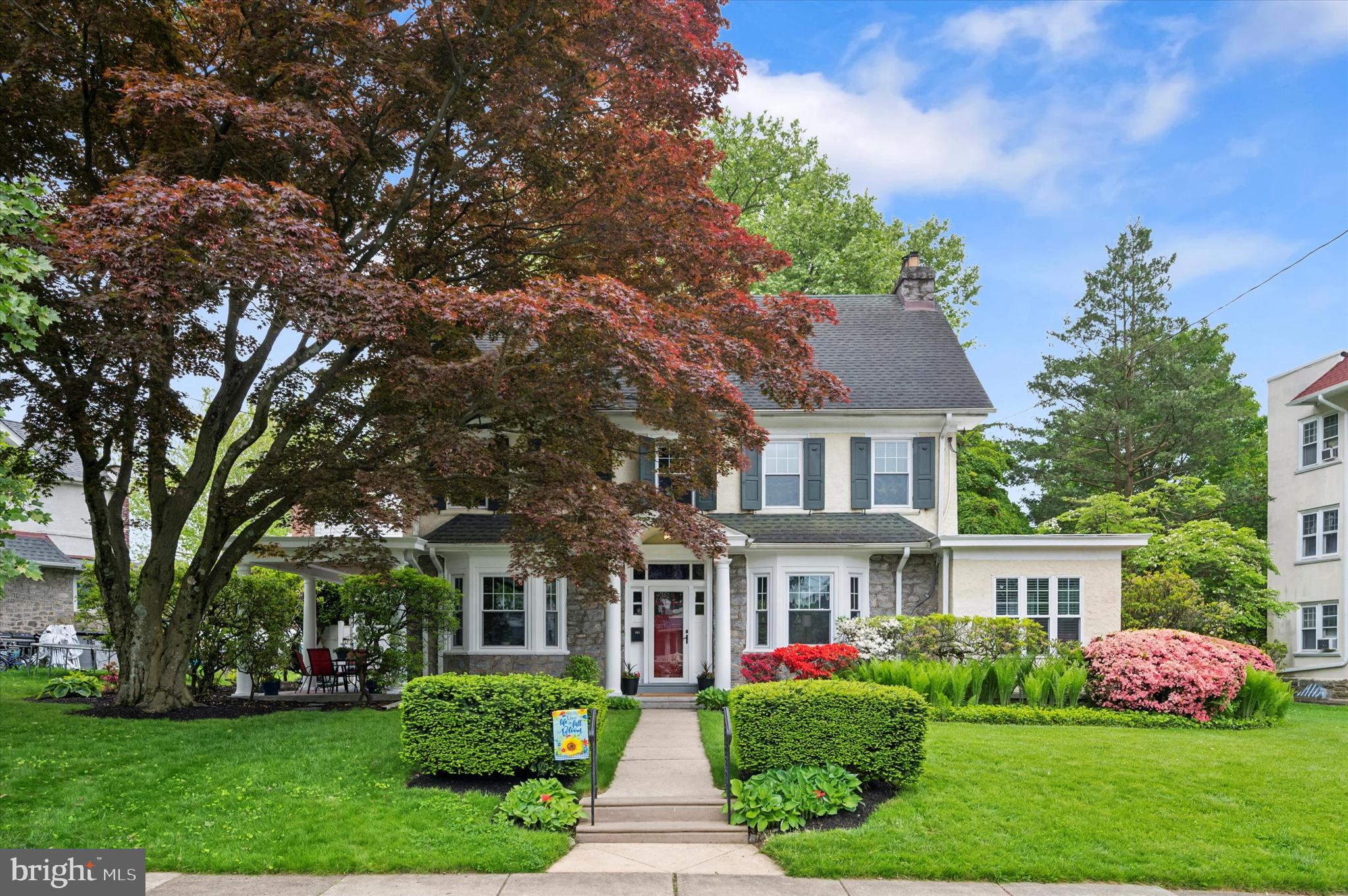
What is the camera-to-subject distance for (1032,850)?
8625 millimetres

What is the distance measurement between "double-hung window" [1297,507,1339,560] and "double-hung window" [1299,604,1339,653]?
1.28 metres

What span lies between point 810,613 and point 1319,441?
1572cm

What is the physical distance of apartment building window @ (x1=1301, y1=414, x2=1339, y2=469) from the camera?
2514 cm

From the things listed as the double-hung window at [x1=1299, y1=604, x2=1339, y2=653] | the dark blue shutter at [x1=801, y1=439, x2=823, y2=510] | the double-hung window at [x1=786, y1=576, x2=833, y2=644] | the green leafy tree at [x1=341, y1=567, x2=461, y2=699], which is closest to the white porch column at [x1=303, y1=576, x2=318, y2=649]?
the green leafy tree at [x1=341, y1=567, x2=461, y2=699]

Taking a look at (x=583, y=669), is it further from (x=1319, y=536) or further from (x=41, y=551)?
(x=41, y=551)

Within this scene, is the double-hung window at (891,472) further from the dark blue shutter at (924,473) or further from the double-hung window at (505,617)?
the double-hung window at (505,617)

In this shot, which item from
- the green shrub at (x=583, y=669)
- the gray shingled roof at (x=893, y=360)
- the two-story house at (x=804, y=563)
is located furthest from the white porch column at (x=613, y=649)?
the gray shingled roof at (x=893, y=360)

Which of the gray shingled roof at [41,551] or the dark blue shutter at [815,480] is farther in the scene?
the gray shingled roof at [41,551]

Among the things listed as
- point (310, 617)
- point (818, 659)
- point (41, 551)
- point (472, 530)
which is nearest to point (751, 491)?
point (818, 659)

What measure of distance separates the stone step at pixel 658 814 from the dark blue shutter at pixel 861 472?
35.0ft

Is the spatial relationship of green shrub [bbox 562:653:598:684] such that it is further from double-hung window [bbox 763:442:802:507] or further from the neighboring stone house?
the neighboring stone house

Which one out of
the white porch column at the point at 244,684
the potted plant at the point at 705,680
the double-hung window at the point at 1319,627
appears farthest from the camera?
the double-hung window at the point at 1319,627

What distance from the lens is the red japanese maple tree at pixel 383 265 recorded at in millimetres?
10414

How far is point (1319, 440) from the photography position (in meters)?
25.6
